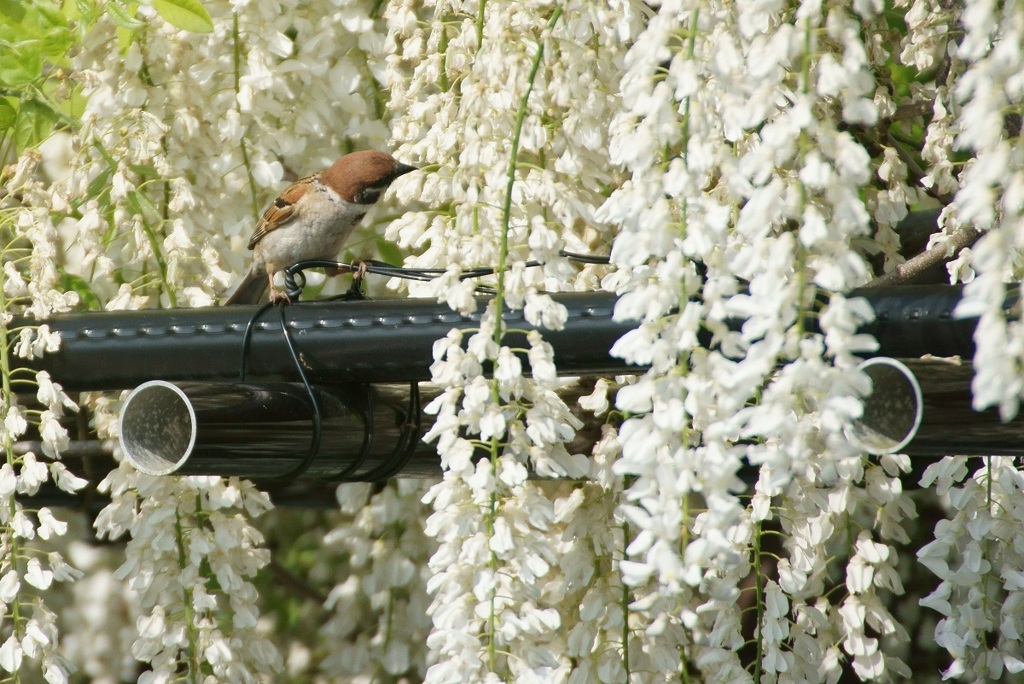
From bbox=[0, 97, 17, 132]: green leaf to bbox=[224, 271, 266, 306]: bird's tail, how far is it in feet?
2.04

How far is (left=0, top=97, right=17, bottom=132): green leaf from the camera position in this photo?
2498 millimetres

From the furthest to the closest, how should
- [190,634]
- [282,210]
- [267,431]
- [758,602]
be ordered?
[282,210]
[190,634]
[758,602]
[267,431]

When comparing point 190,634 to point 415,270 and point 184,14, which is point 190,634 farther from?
point 184,14

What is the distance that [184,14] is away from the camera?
2189 millimetres

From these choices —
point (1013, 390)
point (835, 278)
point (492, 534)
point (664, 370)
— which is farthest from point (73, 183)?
point (1013, 390)

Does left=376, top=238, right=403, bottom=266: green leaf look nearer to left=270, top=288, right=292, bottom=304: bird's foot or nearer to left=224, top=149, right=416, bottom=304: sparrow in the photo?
left=224, top=149, right=416, bottom=304: sparrow

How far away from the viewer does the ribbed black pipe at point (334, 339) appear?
1.66 meters

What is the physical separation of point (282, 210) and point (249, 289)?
24 centimetres

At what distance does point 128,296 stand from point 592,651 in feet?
3.66

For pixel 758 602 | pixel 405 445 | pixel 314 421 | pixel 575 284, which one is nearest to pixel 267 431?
pixel 314 421

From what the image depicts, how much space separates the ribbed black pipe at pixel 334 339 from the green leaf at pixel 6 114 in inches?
22.4

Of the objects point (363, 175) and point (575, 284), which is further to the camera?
point (363, 175)

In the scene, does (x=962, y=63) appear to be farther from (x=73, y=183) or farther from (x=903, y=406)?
(x=73, y=183)

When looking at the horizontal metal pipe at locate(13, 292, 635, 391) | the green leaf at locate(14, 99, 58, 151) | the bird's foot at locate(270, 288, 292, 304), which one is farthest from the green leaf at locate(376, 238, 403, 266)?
the horizontal metal pipe at locate(13, 292, 635, 391)
